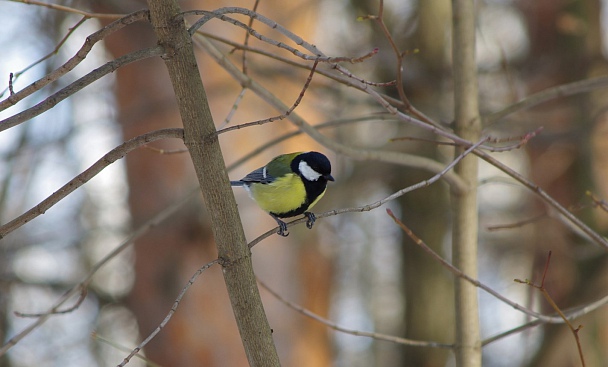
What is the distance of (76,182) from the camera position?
1.21 metres

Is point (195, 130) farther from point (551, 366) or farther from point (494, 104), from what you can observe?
point (494, 104)

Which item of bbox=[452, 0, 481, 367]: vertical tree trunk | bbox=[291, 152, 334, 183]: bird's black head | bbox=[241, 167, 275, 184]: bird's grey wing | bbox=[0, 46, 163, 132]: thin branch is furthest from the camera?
bbox=[241, 167, 275, 184]: bird's grey wing

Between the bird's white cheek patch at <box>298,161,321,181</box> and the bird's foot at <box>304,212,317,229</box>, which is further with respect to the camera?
the bird's white cheek patch at <box>298,161,321,181</box>

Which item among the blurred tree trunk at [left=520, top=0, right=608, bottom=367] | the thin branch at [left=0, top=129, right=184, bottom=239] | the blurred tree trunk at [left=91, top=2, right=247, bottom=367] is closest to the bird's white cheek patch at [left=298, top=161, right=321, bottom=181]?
the blurred tree trunk at [left=91, top=2, right=247, bottom=367]

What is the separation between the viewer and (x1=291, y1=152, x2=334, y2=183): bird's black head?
244 cm

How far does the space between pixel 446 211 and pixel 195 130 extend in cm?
435

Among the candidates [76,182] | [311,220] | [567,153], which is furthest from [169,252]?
[567,153]

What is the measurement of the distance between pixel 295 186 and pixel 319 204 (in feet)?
6.27

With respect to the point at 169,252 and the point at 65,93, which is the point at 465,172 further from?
the point at 169,252

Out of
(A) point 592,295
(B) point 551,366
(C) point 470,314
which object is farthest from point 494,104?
(C) point 470,314

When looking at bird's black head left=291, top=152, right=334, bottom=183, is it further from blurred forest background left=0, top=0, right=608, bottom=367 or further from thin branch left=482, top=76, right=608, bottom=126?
thin branch left=482, top=76, right=608, bottom=126

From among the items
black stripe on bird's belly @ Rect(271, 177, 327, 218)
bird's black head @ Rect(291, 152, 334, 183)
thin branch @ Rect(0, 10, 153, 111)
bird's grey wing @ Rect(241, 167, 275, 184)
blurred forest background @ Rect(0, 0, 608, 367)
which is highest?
blurred forest background @ Rect(0, 0, 608, 367)

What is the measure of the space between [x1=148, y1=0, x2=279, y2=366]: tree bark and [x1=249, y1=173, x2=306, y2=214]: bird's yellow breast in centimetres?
118

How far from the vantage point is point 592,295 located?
4008 millimetres
